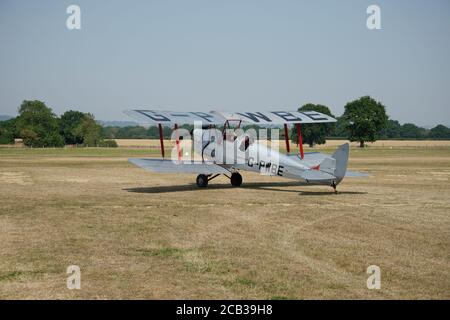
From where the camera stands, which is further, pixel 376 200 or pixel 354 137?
pixel 354 137

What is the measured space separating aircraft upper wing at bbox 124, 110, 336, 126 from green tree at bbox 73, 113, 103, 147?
9740 centimetres

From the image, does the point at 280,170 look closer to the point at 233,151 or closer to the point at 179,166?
the point at 233,151

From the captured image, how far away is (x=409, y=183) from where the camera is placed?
24.8 m

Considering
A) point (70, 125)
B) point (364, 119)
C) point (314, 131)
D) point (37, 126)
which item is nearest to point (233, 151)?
point (364, 119)

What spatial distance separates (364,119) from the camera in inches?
4267

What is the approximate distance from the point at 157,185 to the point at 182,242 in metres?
13.1

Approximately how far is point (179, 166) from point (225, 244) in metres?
10.4

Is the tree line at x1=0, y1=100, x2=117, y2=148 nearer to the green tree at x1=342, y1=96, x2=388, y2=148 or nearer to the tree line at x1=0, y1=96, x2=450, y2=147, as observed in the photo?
the tree line at x1=0, y1=96, x2=450, y2=147

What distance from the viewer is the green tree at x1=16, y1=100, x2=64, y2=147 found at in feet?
348

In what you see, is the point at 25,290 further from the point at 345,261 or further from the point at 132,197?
the point at 132,197

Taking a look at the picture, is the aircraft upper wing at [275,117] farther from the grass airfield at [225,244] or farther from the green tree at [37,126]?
the green tree at [37,126]
